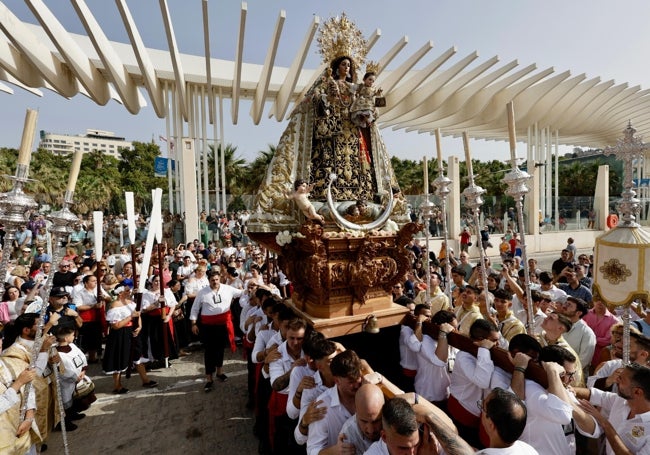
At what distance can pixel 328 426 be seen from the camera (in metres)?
2.64

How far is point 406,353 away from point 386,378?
540 mm

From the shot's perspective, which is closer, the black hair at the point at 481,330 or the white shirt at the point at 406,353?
the black hair at the point at 481,330

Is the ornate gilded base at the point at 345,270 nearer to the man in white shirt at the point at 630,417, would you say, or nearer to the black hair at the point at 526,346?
the black hair at the point at 526,346

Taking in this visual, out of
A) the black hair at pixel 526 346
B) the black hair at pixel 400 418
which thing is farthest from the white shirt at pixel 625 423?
the black hair at pixel 400 418

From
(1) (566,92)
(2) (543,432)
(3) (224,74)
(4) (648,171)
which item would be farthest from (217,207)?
(4) (648,171)

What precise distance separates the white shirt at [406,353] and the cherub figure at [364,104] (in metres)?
2.69

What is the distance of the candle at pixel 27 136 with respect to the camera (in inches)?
94.4

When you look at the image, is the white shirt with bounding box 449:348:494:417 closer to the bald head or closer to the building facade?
the bald head

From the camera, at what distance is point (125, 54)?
17172 millimetres

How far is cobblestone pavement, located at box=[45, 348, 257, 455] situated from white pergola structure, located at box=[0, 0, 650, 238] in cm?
1021

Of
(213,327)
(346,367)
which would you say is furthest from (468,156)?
(213,327)

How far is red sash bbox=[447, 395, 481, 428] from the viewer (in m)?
3.38

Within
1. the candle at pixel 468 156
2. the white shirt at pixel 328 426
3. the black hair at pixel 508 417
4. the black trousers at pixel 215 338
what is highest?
the candle at pixel 468 156

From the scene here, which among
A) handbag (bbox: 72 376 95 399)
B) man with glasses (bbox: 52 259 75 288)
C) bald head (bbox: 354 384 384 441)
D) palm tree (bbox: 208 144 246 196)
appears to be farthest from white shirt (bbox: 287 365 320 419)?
palm tree (bbox: 208 144 246 196)
